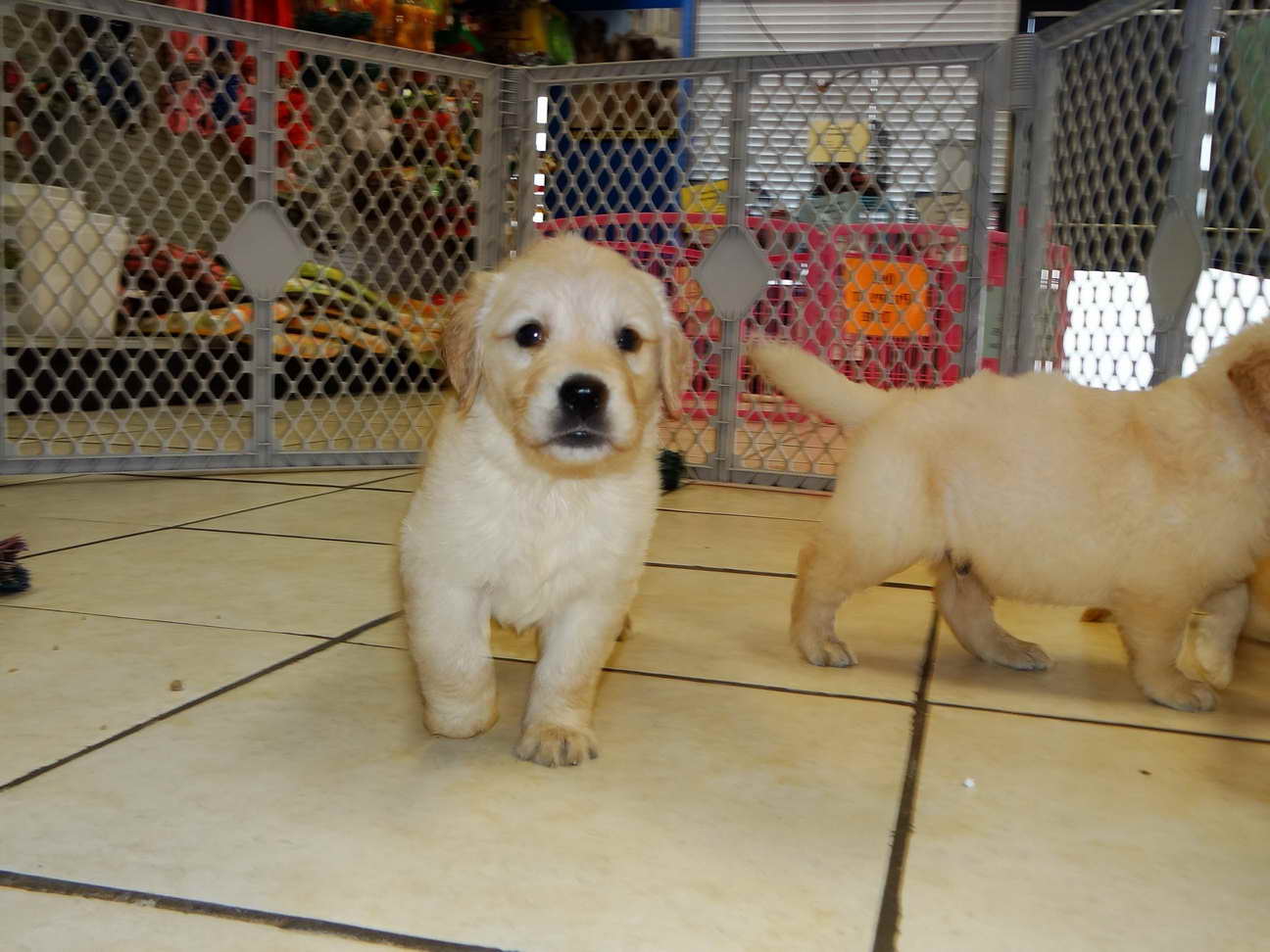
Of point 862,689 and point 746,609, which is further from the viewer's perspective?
point 746,609

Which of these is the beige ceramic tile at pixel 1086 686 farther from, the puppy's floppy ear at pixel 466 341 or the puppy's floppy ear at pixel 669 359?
the puppy's floppy ear at pixel 466 341

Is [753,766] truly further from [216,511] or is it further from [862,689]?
[216,511]

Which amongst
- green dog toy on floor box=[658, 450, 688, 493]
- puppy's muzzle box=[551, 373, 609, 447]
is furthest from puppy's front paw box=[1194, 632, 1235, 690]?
green dog toy on floor box=[658, 450, 688, 493]

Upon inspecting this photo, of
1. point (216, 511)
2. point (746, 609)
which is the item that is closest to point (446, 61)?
point (216, 511)

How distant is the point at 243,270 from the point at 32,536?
1.28m

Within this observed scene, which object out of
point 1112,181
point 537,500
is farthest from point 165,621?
point 1112,181

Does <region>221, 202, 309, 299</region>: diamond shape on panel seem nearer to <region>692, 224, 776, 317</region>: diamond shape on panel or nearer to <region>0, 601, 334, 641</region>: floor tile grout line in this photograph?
<region>692, 224, 776, 317</region>: diamond shape on panel

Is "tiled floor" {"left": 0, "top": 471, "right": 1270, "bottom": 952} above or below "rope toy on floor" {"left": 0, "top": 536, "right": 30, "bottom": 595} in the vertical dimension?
below

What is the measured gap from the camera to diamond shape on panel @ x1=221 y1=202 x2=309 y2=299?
3.62 meters

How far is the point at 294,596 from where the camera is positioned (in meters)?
2.27

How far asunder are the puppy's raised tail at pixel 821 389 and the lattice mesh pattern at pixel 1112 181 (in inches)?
36.0

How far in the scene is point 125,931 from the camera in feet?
3.37

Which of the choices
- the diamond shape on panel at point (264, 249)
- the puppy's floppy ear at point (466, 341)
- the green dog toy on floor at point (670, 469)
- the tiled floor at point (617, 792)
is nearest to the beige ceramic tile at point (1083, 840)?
the tiled floor at point (617, 792)

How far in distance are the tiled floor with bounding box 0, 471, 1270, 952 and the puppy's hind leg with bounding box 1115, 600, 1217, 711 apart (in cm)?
3
